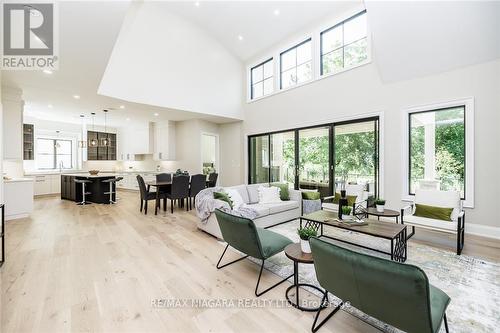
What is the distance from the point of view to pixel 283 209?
4484 mm

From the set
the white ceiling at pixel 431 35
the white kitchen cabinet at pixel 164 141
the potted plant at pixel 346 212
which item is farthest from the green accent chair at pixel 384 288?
the white kitchen cabinet at pixel 164 141

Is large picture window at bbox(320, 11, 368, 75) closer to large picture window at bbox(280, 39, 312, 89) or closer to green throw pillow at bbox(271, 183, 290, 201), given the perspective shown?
large picture window at bbox(280, 39, 312, 89)

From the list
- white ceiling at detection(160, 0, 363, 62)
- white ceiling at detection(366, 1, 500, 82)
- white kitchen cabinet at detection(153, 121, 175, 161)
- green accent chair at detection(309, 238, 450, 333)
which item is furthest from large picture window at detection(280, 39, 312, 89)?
green accent chair at detection(309, 238, 450, 333)

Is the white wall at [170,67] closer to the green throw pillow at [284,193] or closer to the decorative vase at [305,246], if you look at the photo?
the green throw pillow at [284,193]

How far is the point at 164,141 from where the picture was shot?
876cm

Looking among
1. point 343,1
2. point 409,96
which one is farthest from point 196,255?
point 343,1

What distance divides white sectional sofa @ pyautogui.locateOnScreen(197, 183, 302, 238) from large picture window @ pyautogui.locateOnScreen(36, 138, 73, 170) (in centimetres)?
870

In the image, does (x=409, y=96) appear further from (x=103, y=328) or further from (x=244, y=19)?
(x=103, y=328)

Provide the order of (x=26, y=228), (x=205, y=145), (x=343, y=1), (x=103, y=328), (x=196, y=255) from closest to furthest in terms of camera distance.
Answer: (x=103, y=328) → (x=196, y=255) → (x=26, y=228) → (x=343, y=1) → (x=205, y=145)

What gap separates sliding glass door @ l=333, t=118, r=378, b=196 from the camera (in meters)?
5.02

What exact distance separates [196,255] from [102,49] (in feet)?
11.3

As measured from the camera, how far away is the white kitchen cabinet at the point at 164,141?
863 cm

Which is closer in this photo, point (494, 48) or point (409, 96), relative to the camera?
point (494, 48)

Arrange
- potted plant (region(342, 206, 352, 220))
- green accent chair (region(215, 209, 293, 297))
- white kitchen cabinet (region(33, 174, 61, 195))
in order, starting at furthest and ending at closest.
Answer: white kitchen cabinet (region(33, 174, 61, 195)) < potted plant (region(342, 206, 352, 220)) < green accent chair (region(215, 209, 293, 297))
